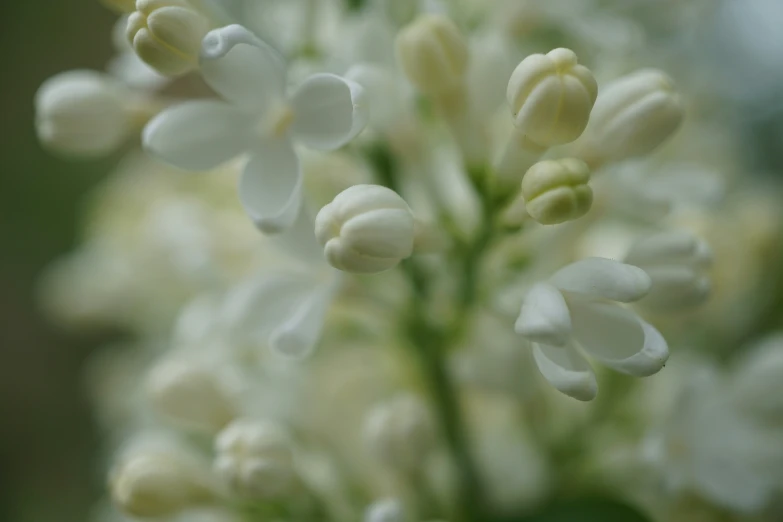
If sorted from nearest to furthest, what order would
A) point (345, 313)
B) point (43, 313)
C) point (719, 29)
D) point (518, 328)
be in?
point (518, 328), point (345, 313), point (719, 29), point (43, 313)

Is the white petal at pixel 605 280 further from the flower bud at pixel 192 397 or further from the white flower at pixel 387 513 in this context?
the flower bud at pixel 192 397

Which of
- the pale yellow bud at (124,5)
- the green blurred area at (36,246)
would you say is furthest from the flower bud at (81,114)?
the green blurred area at (36,246)

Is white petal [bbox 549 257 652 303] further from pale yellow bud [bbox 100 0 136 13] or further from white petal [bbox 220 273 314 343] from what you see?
pale yellow bud [bbox 100 0 136 13]

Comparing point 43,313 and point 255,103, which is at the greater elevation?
point 43,313

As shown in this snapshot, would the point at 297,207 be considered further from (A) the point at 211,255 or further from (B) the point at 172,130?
(A) the point at 211,255

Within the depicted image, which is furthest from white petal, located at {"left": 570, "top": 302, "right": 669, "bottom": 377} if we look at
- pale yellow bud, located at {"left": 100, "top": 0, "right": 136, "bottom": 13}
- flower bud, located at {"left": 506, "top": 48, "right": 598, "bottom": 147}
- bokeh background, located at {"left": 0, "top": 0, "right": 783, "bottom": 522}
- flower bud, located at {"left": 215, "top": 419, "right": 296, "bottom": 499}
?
bokeh background, located at {"left": 0, "top": 0, "right": 783, "bottom": 522}

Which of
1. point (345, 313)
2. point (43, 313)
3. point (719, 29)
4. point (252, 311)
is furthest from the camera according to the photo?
point (43, 313)

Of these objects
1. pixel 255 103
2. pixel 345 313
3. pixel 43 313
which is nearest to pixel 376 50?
pixel 255 103
